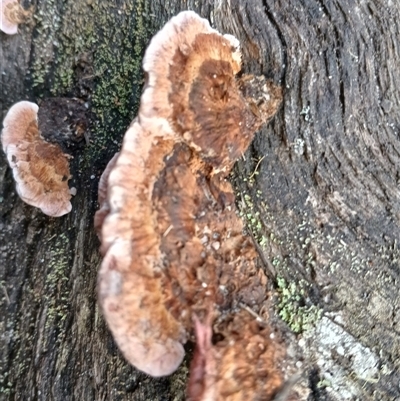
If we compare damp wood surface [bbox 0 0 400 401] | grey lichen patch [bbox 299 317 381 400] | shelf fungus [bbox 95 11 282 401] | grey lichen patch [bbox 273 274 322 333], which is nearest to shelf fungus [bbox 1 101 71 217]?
damp wood surface [bbox 0 0 400 401]

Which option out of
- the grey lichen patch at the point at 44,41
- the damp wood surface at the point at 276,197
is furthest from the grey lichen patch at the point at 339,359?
the grey lichen patch at the point at 44,41

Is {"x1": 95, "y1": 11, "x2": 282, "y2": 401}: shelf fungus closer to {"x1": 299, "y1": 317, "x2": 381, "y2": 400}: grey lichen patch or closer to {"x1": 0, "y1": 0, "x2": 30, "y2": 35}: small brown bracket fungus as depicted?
{"x1": 299, "y1": 317, "x2": 381, "y2": 400}: grey lichen patch

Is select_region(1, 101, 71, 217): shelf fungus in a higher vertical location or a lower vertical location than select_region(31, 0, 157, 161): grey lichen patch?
lower

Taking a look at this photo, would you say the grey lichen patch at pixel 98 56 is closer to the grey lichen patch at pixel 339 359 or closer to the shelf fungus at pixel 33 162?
the shelf fungus at pixel 33 162

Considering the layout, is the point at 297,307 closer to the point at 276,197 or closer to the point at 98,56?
the point at 276,197

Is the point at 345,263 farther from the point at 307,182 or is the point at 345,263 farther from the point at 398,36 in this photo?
the point at 398,36

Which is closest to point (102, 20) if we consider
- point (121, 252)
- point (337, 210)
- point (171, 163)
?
point (171, 163)

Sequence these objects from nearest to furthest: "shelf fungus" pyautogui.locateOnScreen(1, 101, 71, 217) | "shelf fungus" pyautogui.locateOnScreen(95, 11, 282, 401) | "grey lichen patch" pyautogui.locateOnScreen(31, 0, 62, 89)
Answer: "shelf fungus" pyautogui.locateOnScreen(95, 11, 282, 401), "shelf fungus" pyautogui.locateOnScreen(1, 101, 71, 217), "grey lichen patch" pyautogui.locateOnScreen(31, 0, 62, 89)
